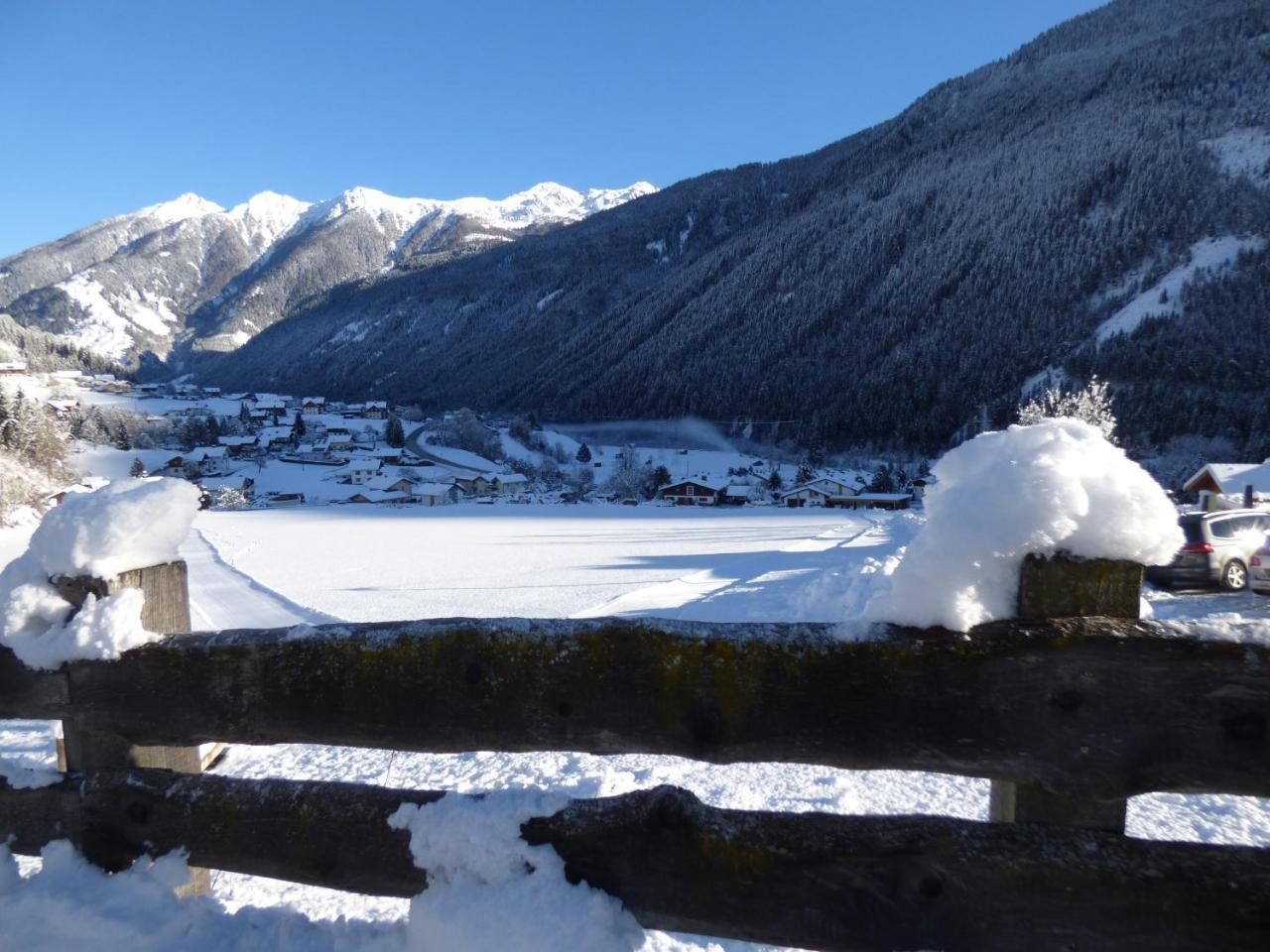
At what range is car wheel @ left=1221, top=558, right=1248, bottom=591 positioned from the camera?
28.5 ft

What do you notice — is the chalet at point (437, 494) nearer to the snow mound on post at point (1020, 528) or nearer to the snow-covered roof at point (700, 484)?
the snow-covered roof at point (700, 484)

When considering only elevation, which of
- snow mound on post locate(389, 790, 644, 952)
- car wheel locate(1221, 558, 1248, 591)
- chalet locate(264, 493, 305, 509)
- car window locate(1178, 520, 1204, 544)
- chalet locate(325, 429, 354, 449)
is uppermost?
snow mound on post locate(389, 790, 644, 952)

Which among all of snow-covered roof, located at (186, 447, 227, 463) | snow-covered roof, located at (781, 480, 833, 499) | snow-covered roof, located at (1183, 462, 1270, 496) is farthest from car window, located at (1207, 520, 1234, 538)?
snow-covered roof, located at (186, 447, 227, 463)

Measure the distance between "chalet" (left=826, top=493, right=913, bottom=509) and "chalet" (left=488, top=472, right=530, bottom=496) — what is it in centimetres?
2881

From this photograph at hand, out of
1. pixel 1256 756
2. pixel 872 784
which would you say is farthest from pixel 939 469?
pixel 872 784

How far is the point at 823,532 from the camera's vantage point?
16.2 meters

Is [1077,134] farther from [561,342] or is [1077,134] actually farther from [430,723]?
[430,723]

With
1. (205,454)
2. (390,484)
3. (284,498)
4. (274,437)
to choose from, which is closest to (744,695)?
(284,498)

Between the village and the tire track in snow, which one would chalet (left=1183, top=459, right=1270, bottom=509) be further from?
the village

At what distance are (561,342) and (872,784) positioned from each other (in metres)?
160

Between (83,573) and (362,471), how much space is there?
2567 inches

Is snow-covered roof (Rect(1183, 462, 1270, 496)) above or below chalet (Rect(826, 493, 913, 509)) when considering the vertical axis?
above

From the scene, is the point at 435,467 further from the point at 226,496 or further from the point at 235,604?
the point at 235,604

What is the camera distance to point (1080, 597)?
1.35m
